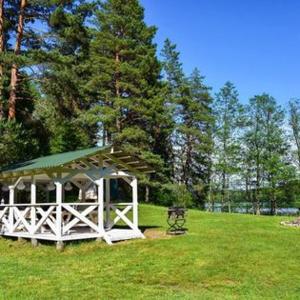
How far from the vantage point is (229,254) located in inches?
426

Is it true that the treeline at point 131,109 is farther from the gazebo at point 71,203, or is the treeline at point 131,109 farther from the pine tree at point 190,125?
the gazebo at point 71,203

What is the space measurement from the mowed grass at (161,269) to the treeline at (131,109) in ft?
26.8

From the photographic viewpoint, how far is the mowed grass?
7691mm

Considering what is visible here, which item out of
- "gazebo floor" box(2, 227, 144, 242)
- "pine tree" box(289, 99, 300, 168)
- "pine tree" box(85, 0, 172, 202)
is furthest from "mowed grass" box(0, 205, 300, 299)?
"pine tree" box(289, 99, 300, 168)

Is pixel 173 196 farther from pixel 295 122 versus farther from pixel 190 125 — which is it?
pixel 295 122

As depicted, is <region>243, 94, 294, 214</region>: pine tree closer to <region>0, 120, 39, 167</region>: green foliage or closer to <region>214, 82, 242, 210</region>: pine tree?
<region>214, 82, 242, 210</region>: pine tree

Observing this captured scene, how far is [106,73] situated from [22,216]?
20057 millimetres

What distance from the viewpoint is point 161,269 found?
31.1 ft

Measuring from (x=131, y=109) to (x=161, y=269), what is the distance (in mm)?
23313

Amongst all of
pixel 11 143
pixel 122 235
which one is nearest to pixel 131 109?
pixel 11 143

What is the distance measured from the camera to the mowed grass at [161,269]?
25.2ft

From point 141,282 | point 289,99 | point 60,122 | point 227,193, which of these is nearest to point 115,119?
point 60,122

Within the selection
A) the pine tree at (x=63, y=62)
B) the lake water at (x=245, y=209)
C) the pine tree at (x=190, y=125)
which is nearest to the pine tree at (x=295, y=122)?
the lake water at (x=245, y=209)

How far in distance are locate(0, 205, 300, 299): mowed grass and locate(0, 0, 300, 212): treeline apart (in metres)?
8.16
